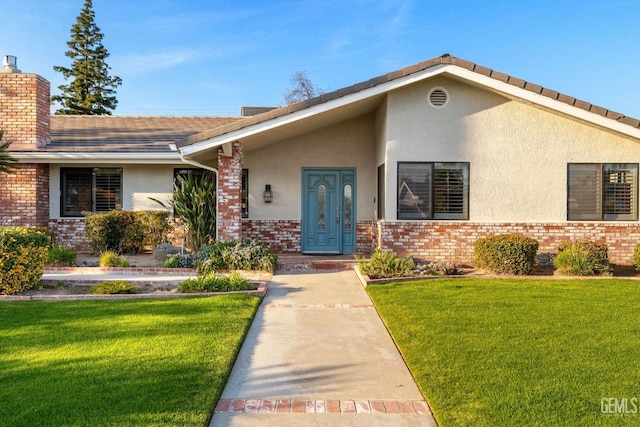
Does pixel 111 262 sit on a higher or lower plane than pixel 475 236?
lower

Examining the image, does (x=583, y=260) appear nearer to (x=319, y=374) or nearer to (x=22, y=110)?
(x=319, y=374)

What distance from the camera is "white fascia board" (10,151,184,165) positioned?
12641 millimetres

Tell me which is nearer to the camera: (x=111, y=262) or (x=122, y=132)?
(x=111, y=262)

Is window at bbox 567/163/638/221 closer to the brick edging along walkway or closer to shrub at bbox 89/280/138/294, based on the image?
the brick edging along walkway

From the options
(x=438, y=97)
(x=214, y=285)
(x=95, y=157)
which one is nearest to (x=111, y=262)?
(x=214, y=285)

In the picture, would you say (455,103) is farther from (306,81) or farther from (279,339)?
(306,81)

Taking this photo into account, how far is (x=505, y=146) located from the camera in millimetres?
11266

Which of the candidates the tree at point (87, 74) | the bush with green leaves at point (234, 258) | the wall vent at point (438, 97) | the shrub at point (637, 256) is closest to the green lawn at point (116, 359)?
the bush with green leaves at point (234, 258)

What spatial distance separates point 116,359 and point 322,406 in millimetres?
2222

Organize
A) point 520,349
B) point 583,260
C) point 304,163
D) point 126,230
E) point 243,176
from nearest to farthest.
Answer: point 520,349 → point 583,260 → point 126,230 → point 304,163 → point 243,176

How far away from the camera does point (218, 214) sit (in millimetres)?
11070

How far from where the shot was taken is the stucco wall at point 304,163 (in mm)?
13398

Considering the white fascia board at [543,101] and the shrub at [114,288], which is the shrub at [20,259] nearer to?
the shrub at [114,288]

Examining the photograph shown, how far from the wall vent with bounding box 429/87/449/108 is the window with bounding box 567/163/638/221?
3358 millimetres
